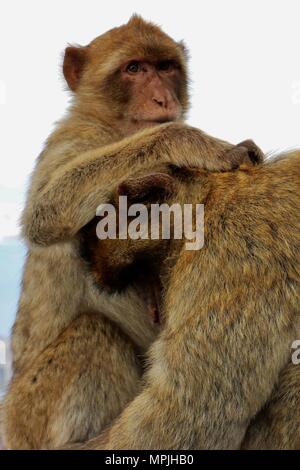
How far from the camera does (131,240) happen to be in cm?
415

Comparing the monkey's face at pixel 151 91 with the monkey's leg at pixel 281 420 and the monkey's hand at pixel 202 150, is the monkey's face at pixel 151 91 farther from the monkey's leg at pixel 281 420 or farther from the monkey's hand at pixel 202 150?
the monkey's leg at pixel 281 420

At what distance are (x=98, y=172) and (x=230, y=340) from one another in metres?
2.33

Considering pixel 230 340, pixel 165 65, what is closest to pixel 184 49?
pixel 165 65

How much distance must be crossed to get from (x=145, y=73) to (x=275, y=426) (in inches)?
159

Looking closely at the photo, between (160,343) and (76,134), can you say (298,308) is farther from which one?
(76,134)

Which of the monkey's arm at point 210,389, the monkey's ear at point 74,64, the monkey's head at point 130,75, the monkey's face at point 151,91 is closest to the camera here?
the monkey's arm at point 210,389

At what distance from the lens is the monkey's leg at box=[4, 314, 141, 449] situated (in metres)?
5.02

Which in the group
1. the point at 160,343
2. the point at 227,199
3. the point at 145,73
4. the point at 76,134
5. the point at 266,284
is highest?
the point at 145,73

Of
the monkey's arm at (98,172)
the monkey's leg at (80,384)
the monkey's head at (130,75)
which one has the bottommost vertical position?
the monkey's leg at (80,384)

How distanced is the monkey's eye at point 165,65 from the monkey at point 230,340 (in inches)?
127

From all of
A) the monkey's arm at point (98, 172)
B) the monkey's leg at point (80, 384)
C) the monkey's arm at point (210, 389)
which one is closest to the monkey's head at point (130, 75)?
the monkey's arm at point (98, 172)

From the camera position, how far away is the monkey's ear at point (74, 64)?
736 centimetres

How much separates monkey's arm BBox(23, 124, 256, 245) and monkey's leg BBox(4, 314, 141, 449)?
2.37ft
